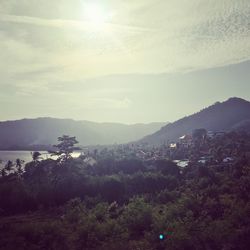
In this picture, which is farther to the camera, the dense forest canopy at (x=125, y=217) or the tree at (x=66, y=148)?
the tree at (x=66, y=148)

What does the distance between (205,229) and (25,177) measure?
48.9 metres

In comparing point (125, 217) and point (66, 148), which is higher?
point (66, 148)

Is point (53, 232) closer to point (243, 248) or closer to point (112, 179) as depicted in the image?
point (243, 248)

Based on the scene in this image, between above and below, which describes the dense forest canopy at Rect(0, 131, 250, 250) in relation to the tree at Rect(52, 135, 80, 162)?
below

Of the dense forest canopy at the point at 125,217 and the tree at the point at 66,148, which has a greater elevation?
the tree at the point at 66,148

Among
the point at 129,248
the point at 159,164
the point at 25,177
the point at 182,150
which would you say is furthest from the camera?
the point at 182,150

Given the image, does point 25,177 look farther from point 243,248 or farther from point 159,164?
point 243,248

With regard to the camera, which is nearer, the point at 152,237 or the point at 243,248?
the point at 243,248

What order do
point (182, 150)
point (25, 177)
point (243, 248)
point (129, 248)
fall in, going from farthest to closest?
point (182, 150) < point (25, 177) < point (129, 248) < point (243, 248)

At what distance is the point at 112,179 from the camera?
41688 millimetres

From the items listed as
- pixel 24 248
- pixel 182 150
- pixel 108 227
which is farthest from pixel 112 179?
pixel 182 150

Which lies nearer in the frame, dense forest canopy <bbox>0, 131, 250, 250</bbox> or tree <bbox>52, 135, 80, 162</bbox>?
dense forest canopy <bbox>0, 131, 250, 250</bbox>

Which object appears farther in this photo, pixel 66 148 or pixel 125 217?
pixel 66 148

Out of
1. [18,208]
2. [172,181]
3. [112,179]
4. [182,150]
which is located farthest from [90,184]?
[182,150]
